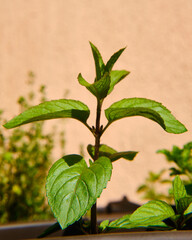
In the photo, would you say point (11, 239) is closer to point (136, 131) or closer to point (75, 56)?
point (136, 131)

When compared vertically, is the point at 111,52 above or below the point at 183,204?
above

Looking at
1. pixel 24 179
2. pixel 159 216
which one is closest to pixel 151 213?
pixel 159 216

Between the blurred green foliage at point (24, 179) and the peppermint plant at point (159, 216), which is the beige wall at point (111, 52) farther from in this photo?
the peppermint plant at point (159, 216)

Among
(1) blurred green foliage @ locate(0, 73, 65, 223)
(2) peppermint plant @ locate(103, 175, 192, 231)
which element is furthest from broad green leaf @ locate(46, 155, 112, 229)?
(1) blurred green foliage @ locate(0, 73, 65, 223)

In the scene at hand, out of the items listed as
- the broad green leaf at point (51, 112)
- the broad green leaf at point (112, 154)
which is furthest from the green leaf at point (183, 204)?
the broad green leaf at point (51, 112)

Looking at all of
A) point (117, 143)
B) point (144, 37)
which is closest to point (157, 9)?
point (144, 37)

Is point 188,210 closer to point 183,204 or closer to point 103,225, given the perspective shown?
point 183,204
